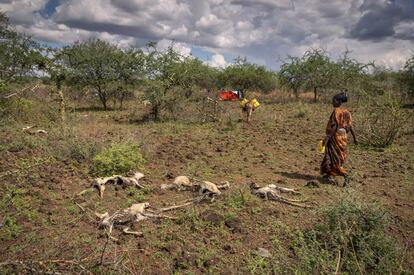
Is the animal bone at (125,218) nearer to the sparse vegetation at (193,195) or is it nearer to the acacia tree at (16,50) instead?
the sparse vegetation at (193,195)

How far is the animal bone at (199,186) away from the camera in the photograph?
5.40 m

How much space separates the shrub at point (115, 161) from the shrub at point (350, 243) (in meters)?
3.34

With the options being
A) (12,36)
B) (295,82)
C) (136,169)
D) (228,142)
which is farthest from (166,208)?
(295,82)

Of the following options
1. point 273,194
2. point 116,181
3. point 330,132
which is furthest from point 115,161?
point 330,132

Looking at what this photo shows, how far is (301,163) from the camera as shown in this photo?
795 centimetres

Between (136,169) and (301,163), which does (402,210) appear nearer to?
(301,163)

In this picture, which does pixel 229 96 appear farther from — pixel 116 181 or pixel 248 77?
pixel 116 181

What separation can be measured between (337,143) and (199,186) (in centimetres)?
273

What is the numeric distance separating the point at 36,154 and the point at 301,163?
17.9 feet

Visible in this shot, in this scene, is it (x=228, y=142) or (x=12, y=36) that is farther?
(x=12, y=36)

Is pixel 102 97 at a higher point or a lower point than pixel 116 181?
higher

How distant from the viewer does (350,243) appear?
4039 mm

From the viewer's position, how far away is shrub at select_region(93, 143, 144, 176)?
6.27 m

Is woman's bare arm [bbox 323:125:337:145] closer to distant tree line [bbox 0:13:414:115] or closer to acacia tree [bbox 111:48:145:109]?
distant tree line [bbox 0:13:414:115]
